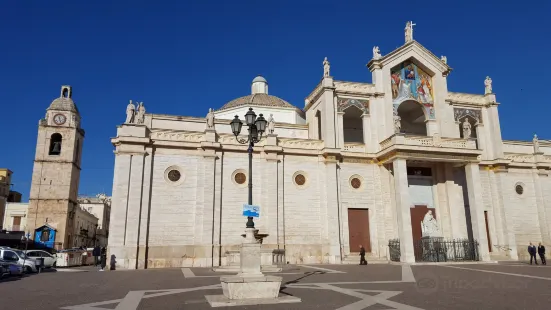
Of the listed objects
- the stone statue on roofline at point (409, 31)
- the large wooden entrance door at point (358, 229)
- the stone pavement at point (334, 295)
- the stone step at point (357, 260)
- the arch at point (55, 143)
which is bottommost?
the stone pavement at point (334, 295)

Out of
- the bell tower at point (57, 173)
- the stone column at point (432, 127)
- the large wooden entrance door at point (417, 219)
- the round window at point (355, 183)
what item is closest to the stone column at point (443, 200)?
the large wooden entrance door at point (417, 219)

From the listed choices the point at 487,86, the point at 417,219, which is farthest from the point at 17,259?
the point at 487,86

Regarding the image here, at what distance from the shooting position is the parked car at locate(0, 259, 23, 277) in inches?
754

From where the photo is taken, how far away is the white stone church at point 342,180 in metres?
25.0

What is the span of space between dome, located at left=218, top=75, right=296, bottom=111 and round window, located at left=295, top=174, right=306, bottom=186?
9698 mm

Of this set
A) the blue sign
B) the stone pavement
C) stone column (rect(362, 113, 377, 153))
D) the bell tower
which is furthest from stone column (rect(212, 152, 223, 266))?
the bell tower

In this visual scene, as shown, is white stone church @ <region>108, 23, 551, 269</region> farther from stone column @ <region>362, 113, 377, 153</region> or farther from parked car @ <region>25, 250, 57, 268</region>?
parked car @ <region>25, 250, 57, 268</region>

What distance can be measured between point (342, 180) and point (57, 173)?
39.3 m

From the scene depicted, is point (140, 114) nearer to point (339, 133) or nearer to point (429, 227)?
point (339, 133)

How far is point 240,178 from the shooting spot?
27.0 metres

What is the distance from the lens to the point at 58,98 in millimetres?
54125

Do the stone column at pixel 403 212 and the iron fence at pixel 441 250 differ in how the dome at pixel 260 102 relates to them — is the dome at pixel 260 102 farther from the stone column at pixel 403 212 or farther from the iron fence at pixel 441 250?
the iron fence at pixel 441 250

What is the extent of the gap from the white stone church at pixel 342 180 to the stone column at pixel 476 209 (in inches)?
2.9

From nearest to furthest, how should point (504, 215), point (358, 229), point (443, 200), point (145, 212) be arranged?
point (145, 212), point (358, 229), point (443, 200), point (504, 215)
